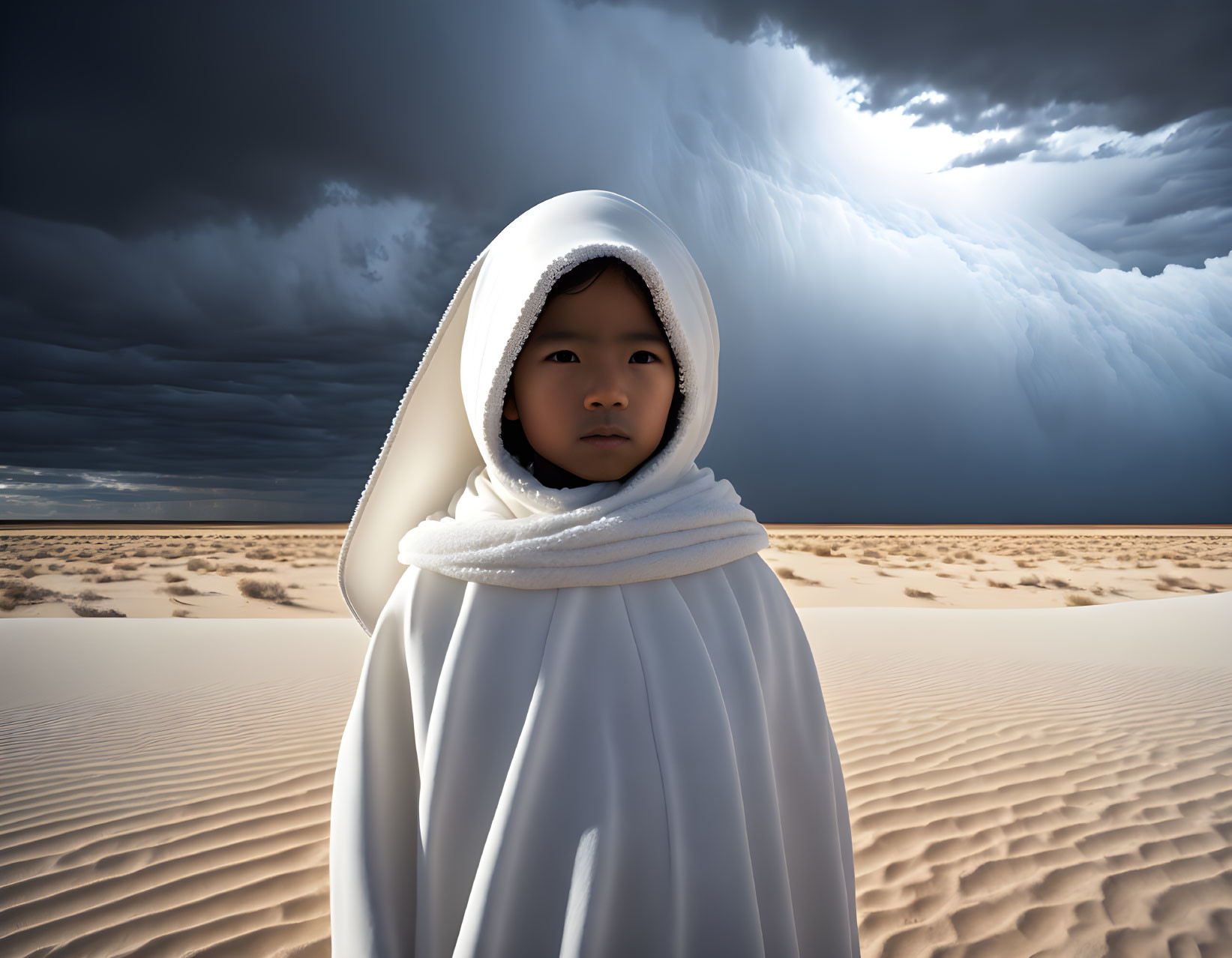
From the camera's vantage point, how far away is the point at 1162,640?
29.3 feet

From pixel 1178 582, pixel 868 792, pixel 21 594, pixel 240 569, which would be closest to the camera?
pixel 868 792

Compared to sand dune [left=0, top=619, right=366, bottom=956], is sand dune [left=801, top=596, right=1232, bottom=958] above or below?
below

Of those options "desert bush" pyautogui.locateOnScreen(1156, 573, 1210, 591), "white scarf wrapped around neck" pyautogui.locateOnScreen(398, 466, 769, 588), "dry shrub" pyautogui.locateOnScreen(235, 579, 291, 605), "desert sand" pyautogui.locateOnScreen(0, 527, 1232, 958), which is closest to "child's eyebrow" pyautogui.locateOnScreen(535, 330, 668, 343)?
"white scarf wrapped around neck" pyautogui.locateOnScreen(398, 466, 769, 588)

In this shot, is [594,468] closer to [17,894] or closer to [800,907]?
[800,907]

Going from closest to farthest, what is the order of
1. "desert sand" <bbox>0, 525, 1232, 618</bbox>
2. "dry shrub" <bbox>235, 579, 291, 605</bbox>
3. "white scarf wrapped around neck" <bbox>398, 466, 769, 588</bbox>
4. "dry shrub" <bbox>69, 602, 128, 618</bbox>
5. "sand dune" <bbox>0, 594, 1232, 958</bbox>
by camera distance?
"white scarf wrapped around neck" <bbox>398, 466, 769, 588</bbox>
"sand dune" <bbox>0, 594, 1232, 958</bbox>
"dry shrub" <bbox>69, 602, 128, 618</bbox>
"desert sand" <bbox>0, 525, 1232, 618</bbox>
"dry shrub" <bbox>235, 579, 291, 605</bbox>

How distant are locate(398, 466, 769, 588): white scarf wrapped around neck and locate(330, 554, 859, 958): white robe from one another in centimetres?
5

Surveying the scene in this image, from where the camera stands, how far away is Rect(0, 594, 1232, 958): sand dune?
9.18 feet

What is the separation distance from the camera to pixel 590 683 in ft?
3.69

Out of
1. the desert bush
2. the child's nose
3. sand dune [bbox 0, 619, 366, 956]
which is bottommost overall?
the desert bush

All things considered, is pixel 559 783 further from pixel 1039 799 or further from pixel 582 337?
pixel 1039 799

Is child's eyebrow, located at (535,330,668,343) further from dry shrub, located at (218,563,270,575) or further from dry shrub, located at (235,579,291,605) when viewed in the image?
dry shrub, located at (218,563,270,575)

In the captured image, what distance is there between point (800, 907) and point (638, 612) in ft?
2.19

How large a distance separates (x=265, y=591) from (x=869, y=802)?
46.5 feet

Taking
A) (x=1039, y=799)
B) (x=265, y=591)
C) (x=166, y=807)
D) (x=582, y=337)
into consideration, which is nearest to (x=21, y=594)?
(x=265, y=591)
